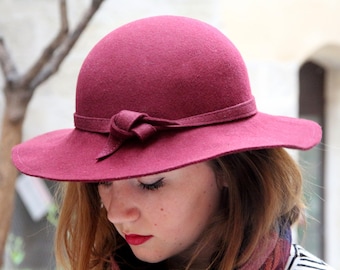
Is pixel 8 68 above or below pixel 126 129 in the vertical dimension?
below

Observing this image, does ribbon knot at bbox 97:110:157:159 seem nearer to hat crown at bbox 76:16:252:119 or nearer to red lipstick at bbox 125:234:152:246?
hat crown at bbox 76:16:252:119

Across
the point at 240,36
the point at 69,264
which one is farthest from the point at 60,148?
the point at 240,36

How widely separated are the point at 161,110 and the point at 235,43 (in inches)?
55.9

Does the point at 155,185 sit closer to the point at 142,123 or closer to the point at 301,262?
the point at 142,123

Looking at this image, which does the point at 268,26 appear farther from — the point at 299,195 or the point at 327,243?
the point at 299,195

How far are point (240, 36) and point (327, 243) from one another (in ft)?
3.64

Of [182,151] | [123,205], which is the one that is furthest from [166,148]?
[123,205]

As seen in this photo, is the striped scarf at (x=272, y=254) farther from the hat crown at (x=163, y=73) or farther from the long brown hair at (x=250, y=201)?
the hat crown at (x=163, y=73)

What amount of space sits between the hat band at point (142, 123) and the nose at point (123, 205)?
0.08 m

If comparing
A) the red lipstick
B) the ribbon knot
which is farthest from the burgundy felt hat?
the red lipstick

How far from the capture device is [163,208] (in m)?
0.92

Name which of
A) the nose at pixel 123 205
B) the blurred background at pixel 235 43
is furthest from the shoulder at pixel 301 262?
the blurred background at pixel 235 43

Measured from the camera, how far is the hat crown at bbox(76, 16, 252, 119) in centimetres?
89

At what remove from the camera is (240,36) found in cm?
226
